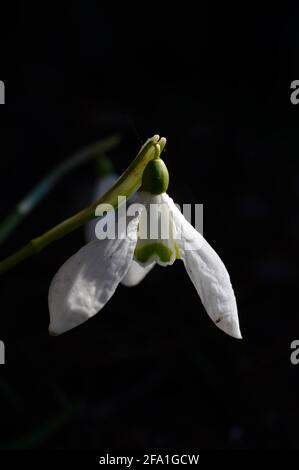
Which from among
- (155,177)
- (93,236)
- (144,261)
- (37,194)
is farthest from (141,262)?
(37,194)

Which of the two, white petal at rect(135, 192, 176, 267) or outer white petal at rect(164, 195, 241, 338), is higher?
white petal at rect(135, 192, 176, 267)

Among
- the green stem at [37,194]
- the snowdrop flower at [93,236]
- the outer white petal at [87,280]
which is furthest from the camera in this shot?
the green stem at [37,194]

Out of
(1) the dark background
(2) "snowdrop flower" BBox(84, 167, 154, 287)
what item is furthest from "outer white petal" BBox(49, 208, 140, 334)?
(1) the dark background

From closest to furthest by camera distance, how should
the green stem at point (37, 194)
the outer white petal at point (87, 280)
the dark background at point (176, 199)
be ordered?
the outer white petal at point (87, 280) < the green stem at point (37, 194) < the dark background at point (176, 199)

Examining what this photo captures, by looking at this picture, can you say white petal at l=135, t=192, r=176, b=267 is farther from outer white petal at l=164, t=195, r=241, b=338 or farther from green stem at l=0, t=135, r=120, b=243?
green stem at l=0, t=135, r=120, b=243

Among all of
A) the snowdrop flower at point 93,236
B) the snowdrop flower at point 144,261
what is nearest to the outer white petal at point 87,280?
the snowdrop flower at point 144,261

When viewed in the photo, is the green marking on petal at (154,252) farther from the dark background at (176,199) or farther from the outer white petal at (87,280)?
the dark background at (176,199)

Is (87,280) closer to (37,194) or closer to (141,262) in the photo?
(141,262)
